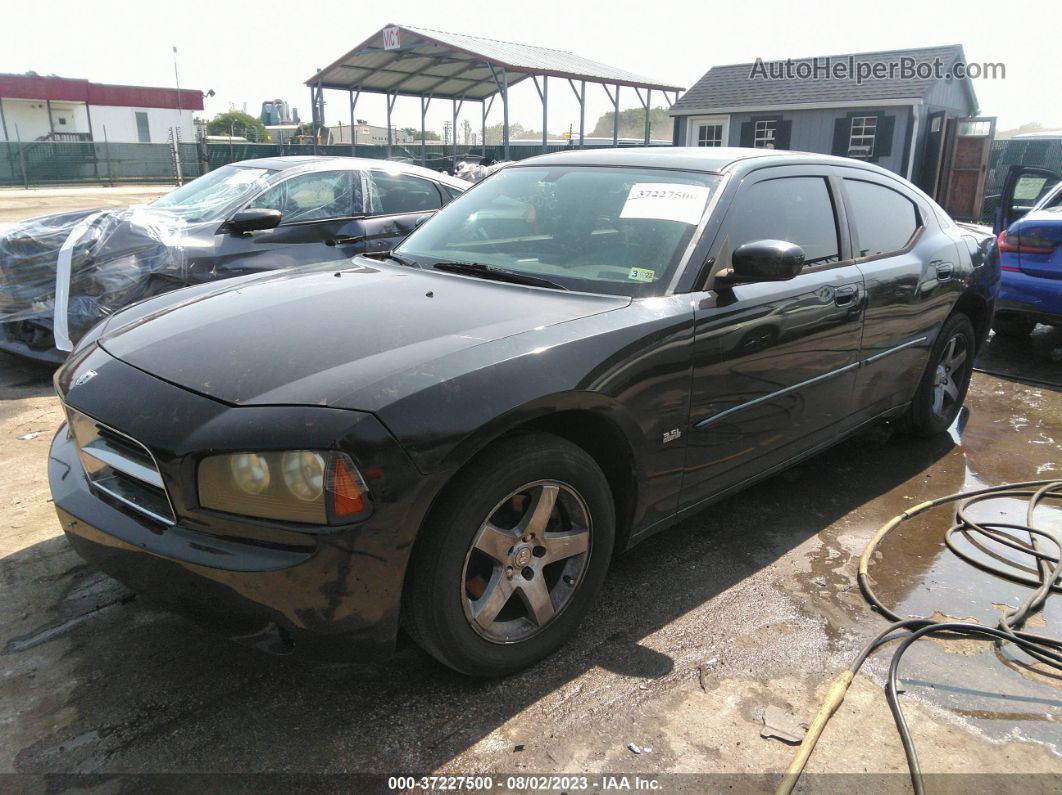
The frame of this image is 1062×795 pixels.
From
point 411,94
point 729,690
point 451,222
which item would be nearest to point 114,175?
point 411,94

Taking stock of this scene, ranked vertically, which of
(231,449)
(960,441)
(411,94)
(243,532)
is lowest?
(960,441)

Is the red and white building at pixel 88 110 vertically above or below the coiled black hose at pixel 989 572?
above

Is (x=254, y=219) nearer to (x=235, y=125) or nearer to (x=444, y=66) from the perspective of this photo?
(x=444, y=66)

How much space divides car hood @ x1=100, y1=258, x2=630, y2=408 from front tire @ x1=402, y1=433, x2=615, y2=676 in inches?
15.7

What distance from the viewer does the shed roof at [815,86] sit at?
21.1 meters

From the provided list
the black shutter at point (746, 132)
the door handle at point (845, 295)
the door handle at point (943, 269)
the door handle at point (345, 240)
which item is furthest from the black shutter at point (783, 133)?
the door handle at point (845, 295)

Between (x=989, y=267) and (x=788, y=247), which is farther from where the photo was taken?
(x=989, y=267)

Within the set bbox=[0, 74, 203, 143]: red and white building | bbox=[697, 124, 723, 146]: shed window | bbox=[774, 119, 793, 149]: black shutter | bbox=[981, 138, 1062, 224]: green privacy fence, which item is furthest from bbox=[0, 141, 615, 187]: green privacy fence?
bbox=[981, 138, 1062, 224]: green privacy fence

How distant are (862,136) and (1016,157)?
5.27m

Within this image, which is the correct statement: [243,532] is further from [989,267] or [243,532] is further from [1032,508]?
[989,267]

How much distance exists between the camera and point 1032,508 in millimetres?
3744

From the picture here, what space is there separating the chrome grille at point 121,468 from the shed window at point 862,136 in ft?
74.2

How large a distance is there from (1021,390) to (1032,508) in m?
2.72
